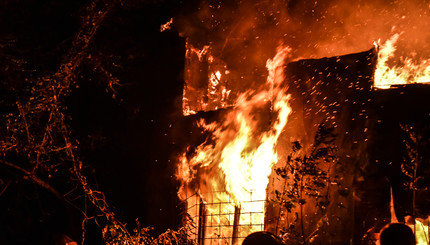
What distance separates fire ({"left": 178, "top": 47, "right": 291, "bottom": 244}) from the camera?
6715 millimetres

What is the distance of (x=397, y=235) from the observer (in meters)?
4.36

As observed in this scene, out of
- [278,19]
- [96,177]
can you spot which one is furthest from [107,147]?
[278,19]

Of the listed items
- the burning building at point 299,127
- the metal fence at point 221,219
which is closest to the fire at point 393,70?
the burning building at point 299,127

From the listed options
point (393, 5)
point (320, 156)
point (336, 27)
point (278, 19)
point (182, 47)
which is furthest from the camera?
point (182, 47)

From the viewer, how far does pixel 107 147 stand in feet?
30.2

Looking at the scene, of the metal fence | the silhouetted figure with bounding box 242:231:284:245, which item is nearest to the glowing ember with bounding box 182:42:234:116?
the metal fence

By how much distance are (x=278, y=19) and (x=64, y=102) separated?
17.4 ft

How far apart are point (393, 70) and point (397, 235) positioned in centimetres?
273

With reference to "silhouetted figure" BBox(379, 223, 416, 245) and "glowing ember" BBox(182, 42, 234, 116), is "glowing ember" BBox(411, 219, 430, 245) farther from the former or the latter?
"glowing ember" BBox(182, 42, 234, 116)

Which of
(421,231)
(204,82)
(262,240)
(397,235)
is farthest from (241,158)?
(397,235)

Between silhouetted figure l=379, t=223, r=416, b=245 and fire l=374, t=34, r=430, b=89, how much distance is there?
231cm

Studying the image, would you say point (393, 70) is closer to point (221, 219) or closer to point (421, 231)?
point (421, 231)

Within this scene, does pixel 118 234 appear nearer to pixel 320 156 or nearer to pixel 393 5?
pixel 320 156

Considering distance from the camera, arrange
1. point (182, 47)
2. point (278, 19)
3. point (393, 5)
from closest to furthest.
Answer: point (393, 5) < point (278, 19) < point (182, 47)
